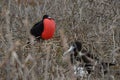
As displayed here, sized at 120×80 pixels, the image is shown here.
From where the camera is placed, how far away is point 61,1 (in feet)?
17.3

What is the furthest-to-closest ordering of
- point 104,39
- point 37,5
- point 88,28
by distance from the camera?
point 37,5, point 88,28, point 104,39

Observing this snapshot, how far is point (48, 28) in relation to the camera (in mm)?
5895

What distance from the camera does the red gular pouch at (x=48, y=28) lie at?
5452mm

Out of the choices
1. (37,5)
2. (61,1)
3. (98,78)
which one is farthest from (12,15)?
(98,78)

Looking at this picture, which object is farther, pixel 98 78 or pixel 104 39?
pixel 104 39

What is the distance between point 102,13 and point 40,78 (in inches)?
114

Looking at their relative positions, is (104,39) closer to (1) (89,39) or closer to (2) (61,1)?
(1) (89,39)

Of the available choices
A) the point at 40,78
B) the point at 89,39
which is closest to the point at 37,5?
the point at 89,39

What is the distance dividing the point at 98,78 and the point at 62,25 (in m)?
2.19

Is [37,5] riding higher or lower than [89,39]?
higher

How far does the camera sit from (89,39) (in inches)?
173

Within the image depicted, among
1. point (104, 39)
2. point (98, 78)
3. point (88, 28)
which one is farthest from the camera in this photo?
point (88, 28)

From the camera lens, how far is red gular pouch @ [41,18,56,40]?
5452 millimetres

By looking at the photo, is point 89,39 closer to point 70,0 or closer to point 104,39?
point 104,39
